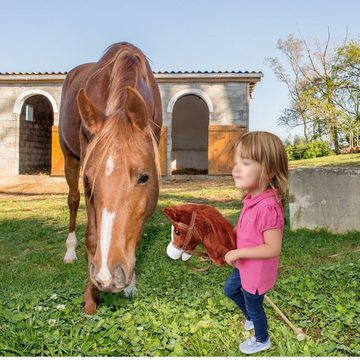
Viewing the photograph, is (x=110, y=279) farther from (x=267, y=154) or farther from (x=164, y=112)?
(x=164, y=112)

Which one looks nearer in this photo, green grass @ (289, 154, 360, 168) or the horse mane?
the horse mane

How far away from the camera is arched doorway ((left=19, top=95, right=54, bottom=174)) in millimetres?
19078

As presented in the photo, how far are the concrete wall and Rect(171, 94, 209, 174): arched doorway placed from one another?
1501 cm

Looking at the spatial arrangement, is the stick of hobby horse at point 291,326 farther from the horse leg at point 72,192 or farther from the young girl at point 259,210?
the horse leg at point 72,192

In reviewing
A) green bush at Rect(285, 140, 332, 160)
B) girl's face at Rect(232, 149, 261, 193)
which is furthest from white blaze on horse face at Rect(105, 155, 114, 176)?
green bush at Rect(285, 140, 332, 160)

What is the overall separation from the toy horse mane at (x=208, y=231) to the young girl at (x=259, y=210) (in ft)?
0.57

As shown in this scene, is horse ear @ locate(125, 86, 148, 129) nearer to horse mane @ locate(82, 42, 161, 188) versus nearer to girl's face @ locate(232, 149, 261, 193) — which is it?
horse mane @ locate(82, 42, 161, 188)

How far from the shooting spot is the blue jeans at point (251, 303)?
8.43ft

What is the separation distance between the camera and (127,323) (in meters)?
3.08

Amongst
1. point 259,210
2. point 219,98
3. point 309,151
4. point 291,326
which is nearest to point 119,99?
point 259,210

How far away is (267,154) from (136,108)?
2.74 ft

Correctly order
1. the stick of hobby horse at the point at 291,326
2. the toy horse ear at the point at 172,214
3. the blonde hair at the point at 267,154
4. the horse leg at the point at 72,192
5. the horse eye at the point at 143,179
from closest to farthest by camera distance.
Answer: the blonde hair at the point at 267,154, the horse eye at the point at 143,179, the toy horse ear at the point at 172,214, the stick of hobby horse at the point at 291,326, the horse leg at the point at 72,192

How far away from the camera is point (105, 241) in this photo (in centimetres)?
235

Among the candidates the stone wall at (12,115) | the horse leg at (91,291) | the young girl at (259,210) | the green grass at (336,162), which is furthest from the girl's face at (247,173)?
the stone wall at (12,115)
